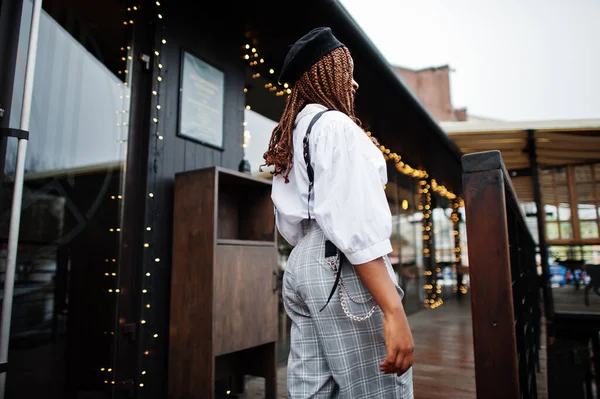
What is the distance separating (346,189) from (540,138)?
673 centimetres

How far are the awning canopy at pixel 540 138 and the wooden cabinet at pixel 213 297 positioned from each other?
481cm

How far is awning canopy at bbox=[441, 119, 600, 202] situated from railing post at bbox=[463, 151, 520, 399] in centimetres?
600

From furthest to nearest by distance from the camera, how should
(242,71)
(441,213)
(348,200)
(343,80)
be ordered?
(441,213), (242,71), (343,80), (348,200)

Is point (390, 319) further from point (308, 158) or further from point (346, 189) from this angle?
point (308, 158)

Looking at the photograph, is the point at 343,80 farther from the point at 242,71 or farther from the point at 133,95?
the point at 242,71

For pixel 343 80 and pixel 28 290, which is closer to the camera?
pixel 343 80

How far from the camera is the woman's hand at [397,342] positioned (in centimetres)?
86

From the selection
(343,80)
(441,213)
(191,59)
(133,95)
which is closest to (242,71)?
(191,59)

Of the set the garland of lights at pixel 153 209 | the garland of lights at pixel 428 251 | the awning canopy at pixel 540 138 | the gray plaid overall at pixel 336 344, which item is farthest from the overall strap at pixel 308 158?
the garland of lights at pixel 428 251

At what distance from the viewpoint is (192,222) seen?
2617 millimetres

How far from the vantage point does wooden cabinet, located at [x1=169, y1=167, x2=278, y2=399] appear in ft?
7.97

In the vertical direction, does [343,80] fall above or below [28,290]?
above

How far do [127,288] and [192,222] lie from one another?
0.57 metres

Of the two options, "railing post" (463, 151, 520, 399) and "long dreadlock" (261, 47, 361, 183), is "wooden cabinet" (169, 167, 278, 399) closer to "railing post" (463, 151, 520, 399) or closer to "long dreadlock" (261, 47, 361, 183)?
"long dreadlock" (261, 47, 361, 183)
